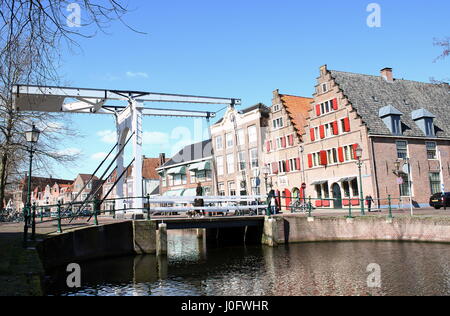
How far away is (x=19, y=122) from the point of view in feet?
60.0

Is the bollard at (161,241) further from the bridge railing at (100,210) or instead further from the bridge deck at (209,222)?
the bridge railing at (100,210)

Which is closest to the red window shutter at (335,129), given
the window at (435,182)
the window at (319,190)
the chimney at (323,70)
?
the chimney at (323,70)

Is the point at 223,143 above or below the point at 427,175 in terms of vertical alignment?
above

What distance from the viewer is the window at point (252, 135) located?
117 ft

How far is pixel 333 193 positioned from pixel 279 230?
12.0 m

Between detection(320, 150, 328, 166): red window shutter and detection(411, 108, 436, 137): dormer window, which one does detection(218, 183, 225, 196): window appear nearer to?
detection(320, 150, 328, 166): red window shutter

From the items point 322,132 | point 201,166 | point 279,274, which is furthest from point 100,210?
point 201,166

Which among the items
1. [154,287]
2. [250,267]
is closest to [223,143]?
[250,267]

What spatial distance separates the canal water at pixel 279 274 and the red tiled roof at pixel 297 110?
1842 cm

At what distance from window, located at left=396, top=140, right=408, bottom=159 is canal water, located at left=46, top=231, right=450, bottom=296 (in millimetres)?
13692

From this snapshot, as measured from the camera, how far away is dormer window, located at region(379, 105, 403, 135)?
26984 millimetres
